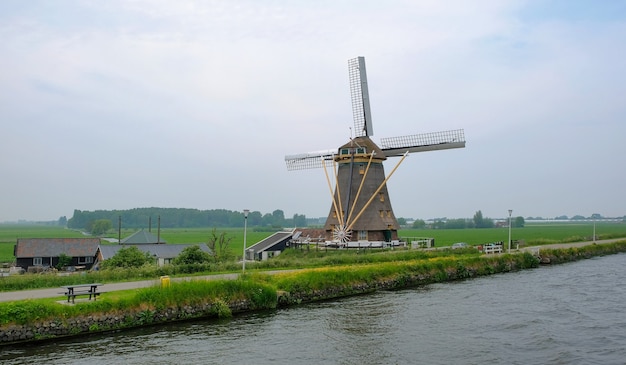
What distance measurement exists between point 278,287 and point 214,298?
3.22m

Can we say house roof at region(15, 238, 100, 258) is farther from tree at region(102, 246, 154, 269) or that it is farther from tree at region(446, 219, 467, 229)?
tree at region(446, 219, 467, 229)

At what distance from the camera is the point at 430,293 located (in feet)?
76.7

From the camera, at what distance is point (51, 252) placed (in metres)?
41.3

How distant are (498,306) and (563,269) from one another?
14.8 metres

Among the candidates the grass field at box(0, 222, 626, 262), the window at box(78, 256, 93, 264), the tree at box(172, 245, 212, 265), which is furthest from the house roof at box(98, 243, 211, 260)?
the tree at box(172, 245, 212, 265)

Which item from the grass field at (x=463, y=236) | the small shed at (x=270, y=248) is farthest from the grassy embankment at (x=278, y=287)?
the grass field at (x=463, y=236)

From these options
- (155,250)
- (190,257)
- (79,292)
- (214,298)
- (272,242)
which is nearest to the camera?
(79,292)

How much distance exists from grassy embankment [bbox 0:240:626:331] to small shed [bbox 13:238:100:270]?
2333 cm

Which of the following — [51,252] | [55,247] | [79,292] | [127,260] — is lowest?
[79,292]

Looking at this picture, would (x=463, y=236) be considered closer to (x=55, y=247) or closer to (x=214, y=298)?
(x=55, y=247)

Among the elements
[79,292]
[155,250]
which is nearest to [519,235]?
[155,250]

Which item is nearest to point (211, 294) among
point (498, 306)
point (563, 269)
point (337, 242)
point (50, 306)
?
point (50, 306)

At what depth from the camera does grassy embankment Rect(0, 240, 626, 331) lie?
15617mm

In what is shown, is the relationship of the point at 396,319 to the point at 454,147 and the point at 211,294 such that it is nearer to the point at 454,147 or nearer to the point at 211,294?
the point at 211,294
